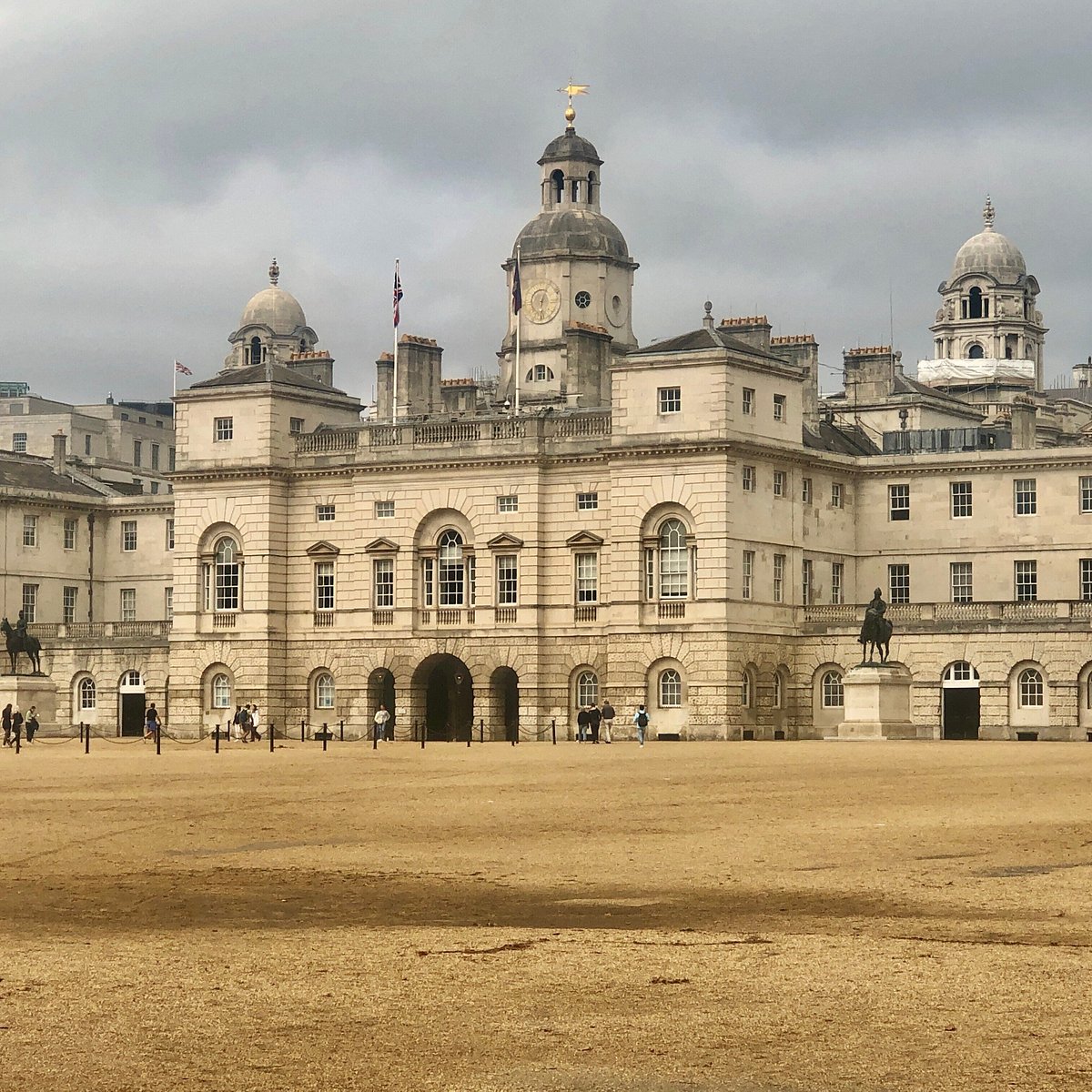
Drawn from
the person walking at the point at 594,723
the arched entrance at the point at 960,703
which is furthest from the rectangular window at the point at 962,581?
the person walking at the point at 594,723

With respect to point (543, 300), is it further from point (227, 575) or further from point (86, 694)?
point (86, 694)

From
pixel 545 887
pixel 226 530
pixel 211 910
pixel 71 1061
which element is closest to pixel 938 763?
pixel 545 887

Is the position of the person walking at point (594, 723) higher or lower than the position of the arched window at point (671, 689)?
lower

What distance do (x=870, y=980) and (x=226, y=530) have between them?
75360mm

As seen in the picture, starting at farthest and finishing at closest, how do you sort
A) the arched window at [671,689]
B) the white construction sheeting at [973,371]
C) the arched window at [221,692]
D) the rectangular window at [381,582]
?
the white construction sheeting at [973,371], the arched window at [221,692], the rectangular window at [381,582], the arched window at [671,689]

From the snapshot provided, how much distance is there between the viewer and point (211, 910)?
24.2m

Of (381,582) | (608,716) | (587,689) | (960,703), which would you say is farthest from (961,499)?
(381,582)

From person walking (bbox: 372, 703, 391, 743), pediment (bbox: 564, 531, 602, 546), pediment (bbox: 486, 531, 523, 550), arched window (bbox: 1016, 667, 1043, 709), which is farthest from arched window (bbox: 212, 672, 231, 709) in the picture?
arched window (bbox: 1016, 667, 1043, 709)

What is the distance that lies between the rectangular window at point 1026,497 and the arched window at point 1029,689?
29.6ft

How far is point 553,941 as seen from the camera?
2153cm

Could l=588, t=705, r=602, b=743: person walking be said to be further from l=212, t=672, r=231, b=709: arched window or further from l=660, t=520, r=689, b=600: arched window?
l=212, t=672, r=231, b=709: arched window

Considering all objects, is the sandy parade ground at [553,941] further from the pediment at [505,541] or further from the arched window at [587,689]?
the pediment at [505,541]

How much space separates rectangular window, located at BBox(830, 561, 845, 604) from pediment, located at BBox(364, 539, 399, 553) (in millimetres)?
16092

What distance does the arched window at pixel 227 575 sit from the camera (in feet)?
304
